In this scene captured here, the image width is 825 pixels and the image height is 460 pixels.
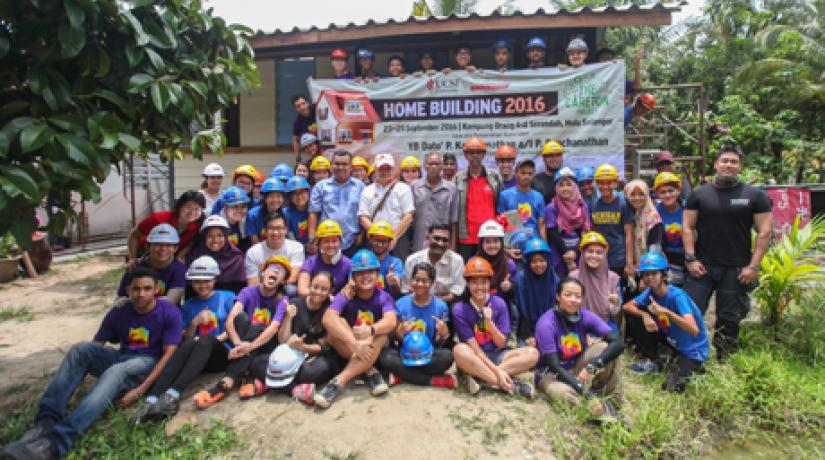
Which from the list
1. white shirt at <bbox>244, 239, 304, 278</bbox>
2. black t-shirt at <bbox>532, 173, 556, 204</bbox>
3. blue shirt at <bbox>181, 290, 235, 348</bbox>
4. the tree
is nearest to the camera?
the tree

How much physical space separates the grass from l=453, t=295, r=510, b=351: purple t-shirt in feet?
18.7

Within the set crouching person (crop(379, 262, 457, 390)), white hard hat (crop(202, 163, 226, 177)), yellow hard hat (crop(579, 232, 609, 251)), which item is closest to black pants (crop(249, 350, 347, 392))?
crouching person (crop(379, 262, 457, 390))

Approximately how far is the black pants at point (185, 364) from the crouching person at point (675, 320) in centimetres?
350

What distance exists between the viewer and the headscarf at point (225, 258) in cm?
428

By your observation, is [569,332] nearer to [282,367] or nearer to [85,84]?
[282,367]

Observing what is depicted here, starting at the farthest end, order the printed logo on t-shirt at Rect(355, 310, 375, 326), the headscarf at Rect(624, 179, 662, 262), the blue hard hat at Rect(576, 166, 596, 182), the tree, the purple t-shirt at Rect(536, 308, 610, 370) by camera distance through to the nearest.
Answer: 1. the blue hard hat at Rect(576, 166, 596, 182)
2. the headscarf at Rect(624, 179, 662, 262)
3. the printed logo on t-shirt at Rect(355, 310, 375, 326)
4. the purple t-shirt at Rect(536, 308, 610, 370)
5. the tree

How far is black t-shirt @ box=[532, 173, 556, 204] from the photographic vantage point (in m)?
5.05

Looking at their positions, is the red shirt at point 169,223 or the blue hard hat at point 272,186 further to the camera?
the blue hard hat at point 272,186

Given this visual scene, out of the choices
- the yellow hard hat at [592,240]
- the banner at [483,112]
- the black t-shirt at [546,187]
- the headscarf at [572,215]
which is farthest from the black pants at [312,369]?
the banner at [483,112]

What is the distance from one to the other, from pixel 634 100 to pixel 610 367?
4.27m

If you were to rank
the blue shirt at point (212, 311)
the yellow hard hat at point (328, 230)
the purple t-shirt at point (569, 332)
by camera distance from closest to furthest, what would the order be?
1. the purple t-shirt at point (569, 332)
2. the blue shirt at point (212, 311)
3. the yellow hard hat at point (328, 230)

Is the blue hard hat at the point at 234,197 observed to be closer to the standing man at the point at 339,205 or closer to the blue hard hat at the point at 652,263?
the standing man at the point at 339,205

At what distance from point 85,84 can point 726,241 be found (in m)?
4.81

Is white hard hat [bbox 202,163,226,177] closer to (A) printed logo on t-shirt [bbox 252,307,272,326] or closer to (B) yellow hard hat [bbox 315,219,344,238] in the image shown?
(B) yellow hard hat [bbox 315,219,344,238]
